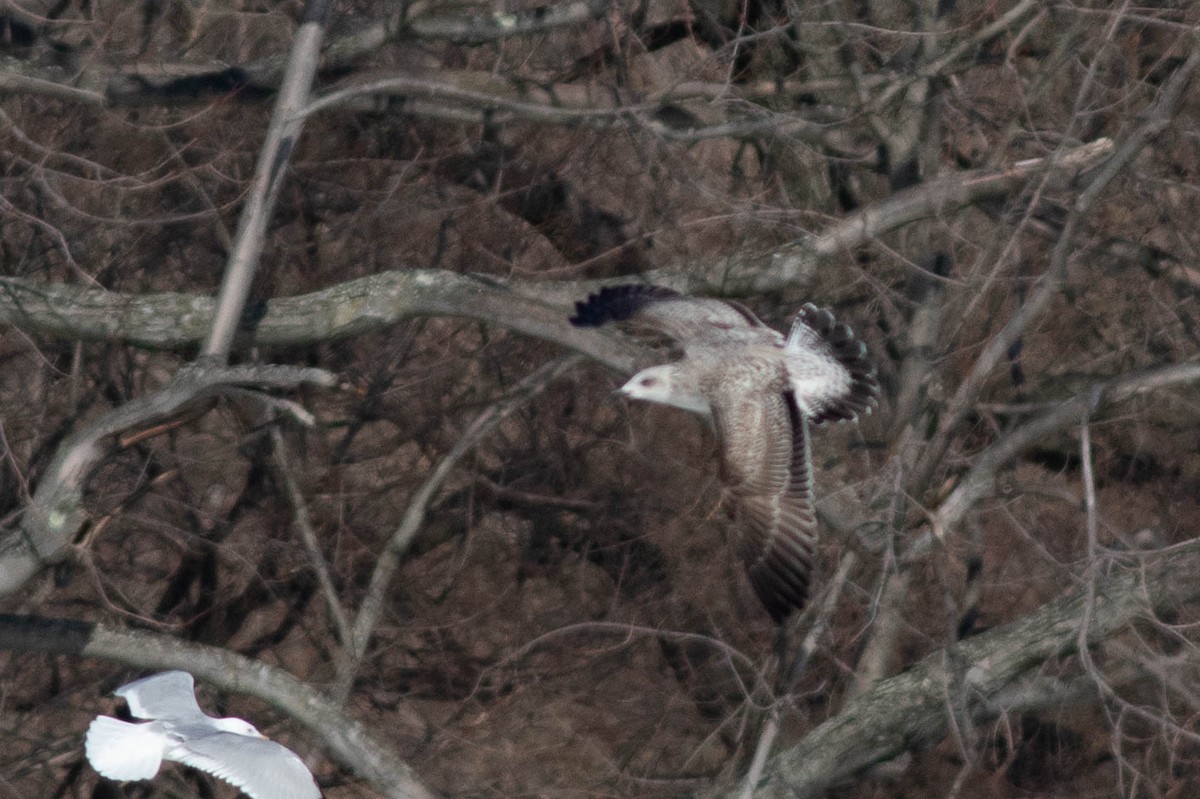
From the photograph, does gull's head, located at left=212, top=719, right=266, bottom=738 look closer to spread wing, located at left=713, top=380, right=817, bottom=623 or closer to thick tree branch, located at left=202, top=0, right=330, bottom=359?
thick tree branch, located at left=202, top=0, right=330, bottom=359

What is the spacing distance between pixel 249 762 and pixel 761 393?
69.6 inches

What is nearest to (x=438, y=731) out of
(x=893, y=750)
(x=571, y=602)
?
(x=571, y=602)

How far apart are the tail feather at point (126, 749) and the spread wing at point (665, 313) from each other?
5.61 ft

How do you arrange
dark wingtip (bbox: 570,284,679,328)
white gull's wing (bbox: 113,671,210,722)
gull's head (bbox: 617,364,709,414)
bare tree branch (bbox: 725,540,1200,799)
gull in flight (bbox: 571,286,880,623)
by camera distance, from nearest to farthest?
gull in flight (bbox: 571,286,880,623)
white gull's wing (bbox: 113,671,210,722)
gull's head (bbox: 617,364,709,414)
dark wingtip (bbox: 570,284,679,328)
bare tree branch (bbox: 725,540,1200,799)

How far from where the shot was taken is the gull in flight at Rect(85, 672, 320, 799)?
455 centimetres

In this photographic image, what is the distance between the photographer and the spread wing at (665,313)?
17.0 ft

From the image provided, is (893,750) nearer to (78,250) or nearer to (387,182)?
(387,182)

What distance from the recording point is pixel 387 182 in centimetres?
809

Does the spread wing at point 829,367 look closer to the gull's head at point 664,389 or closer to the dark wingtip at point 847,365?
the dark wingtip at point 847,365

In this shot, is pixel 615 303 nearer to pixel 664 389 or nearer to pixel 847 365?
pixel 664 389

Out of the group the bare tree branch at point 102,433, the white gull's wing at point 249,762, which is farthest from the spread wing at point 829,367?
the white gull's wing at point 249,762

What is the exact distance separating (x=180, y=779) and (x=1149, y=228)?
4745mm

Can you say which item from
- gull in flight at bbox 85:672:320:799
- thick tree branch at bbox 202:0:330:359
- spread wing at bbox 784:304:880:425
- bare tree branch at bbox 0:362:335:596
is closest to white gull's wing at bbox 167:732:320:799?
gull in flight at bbox 85:672:320:799

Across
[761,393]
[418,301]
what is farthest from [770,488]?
[418,301]
